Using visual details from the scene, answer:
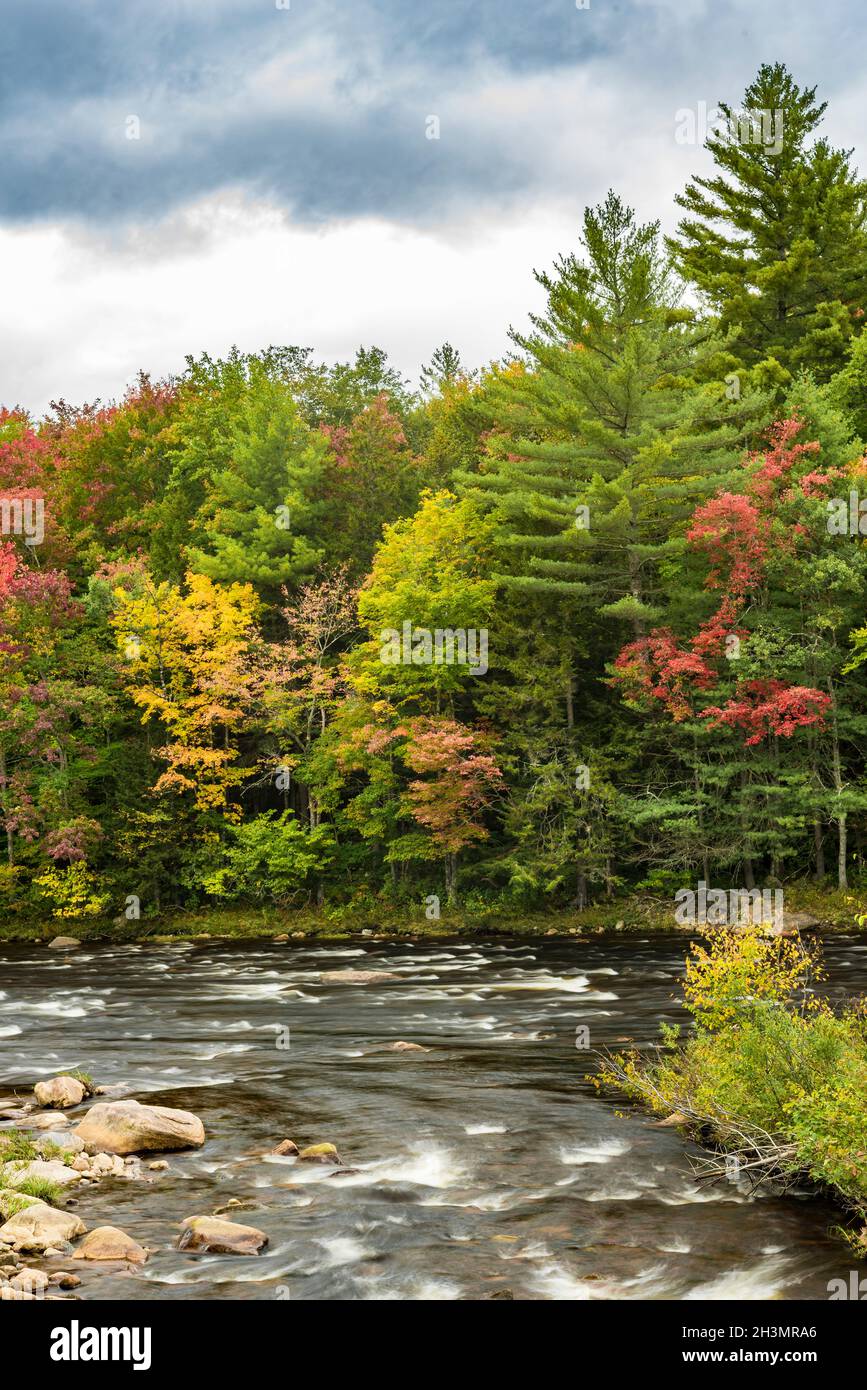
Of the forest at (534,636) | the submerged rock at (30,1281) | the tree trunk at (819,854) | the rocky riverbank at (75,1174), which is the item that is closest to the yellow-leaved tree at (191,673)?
the forest at (534,636)

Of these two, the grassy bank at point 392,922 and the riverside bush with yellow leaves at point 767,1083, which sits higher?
the riverside bush with yellow leaves at point 767,1083

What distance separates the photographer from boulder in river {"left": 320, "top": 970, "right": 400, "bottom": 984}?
2256 centimetres

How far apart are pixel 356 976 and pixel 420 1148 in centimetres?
1202

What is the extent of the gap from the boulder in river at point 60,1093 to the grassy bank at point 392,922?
17441 millimetres

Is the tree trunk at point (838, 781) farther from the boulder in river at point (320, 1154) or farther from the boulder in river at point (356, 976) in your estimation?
the boulder in river at point (320, 1154)

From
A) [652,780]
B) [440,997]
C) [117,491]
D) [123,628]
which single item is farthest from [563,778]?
[117,491]

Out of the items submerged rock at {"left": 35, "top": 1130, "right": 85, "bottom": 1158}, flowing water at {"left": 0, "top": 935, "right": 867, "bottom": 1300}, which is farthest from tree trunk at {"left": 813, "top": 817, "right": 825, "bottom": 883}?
submerged rock at {"left": 35, "top": 1130, "right": 85, "bottom": 1158}

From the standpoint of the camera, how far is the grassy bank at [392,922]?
2839 cm

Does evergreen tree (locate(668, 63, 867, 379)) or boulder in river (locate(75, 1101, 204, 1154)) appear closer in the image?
boulder in river (locate(75, 1101, 204, 1154))

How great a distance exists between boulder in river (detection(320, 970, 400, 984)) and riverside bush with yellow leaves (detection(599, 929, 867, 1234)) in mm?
10849

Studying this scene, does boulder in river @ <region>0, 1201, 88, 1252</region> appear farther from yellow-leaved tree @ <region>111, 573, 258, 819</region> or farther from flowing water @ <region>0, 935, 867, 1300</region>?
yellow-leaved tree @ <region>111, 573, 258, 819</region>

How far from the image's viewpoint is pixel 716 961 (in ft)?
37.1

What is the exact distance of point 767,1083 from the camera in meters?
9.70
